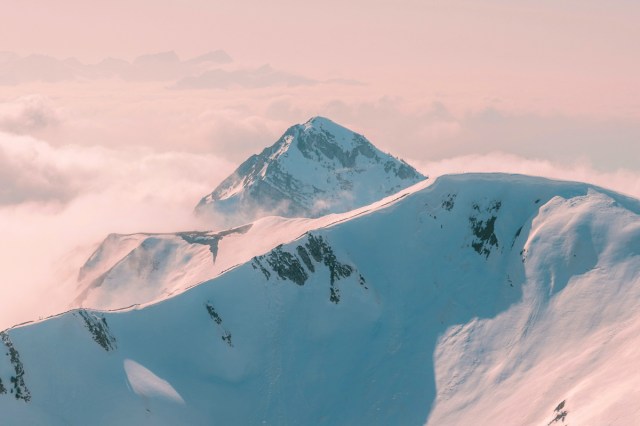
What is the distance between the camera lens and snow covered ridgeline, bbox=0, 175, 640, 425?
156 metres

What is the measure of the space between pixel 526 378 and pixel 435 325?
3088 cm

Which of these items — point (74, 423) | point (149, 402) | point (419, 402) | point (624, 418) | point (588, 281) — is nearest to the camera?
point (624, 418)

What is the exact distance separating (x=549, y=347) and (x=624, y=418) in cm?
4133

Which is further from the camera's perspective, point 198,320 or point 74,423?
point 198,320

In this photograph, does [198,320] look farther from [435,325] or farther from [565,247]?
[565,247]

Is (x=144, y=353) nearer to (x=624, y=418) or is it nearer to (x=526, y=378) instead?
(x=526, y=378)

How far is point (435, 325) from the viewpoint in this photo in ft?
635

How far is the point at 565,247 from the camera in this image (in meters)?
196

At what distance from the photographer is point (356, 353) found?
190625 millimetres

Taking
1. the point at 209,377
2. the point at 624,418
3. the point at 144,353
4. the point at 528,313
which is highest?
the point at 144,353

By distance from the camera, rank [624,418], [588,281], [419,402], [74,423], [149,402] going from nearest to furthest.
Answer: [624,418], [74,423], [149,402], [419,402], [588,281]

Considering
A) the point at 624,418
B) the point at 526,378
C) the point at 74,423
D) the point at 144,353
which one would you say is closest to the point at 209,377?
the point at 144,353

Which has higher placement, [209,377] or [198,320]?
[198,320]

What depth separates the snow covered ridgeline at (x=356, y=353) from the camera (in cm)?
15575
